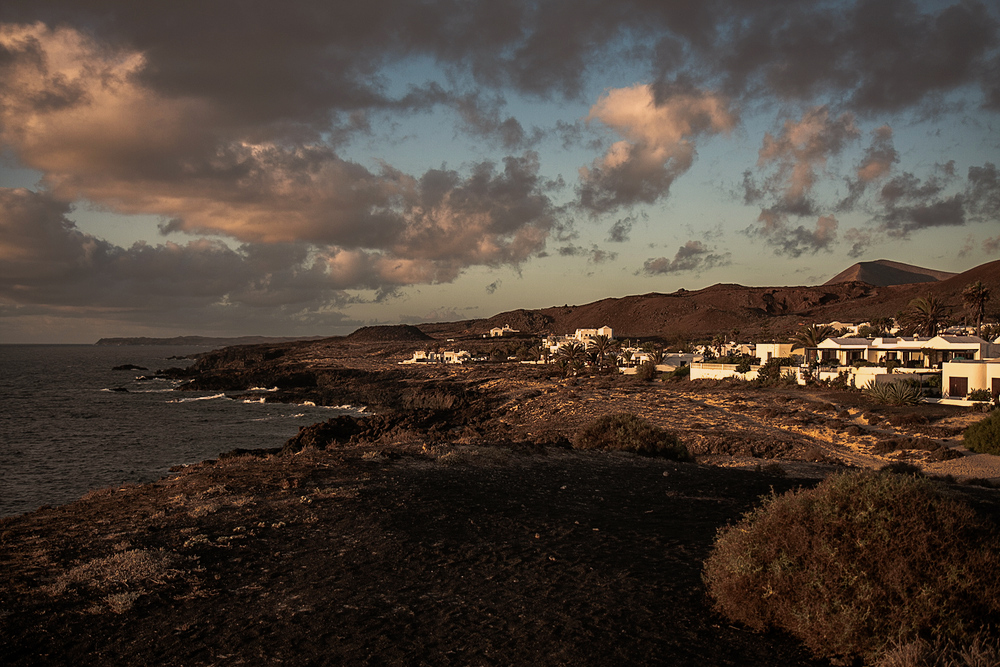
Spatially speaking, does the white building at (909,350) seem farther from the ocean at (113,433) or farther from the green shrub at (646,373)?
the ocean at (113,433)

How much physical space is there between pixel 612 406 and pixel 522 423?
5.80m

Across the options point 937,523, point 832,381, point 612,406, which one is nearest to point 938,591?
point 937,523

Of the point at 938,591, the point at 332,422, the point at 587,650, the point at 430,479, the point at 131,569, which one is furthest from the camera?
the point at 332,422

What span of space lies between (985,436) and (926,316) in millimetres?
41758

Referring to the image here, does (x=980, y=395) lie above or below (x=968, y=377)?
below

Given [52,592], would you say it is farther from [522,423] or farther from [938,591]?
[522,423]

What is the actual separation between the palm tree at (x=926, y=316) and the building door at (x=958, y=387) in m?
25.9

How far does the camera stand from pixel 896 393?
34.8 m

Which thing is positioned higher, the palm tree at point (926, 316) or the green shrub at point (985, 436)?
the palm tree at point (926, 316)

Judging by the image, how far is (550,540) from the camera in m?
9.82

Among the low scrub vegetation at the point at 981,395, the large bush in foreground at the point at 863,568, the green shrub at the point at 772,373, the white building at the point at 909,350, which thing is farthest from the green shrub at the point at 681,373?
the large bush in foreground at the point at 863,568

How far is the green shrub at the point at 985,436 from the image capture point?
A: 22.7 meters

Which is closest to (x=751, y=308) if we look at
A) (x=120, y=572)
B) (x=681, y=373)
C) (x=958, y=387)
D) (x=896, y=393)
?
(x=681, y=373)

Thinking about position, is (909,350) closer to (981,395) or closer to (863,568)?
(981,395)
